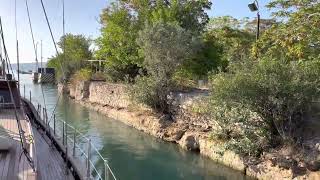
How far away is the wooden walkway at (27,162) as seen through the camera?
8531mm

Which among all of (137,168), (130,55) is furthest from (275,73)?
(130,55)

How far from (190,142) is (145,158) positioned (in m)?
2.62

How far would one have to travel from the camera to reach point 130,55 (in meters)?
37.0

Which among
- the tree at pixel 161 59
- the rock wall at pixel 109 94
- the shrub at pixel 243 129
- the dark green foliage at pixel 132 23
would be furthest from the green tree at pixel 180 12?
the shrub at pixel 243 129

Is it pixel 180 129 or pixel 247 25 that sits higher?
pixel 247 25

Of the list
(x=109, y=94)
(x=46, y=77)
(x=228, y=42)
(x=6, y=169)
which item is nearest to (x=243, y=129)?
(x=6, y=169)

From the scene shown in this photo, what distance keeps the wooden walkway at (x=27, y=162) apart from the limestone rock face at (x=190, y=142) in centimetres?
818

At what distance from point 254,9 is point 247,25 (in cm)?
2787

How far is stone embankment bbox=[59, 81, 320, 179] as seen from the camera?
15837 millimetres

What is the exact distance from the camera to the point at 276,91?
15562 mm

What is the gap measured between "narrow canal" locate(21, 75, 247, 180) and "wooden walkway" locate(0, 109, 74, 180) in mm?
1155

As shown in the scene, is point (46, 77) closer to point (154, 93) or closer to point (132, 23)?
point (132, 23)

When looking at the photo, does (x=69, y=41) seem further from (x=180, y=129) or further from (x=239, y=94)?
(x=239, y=94)

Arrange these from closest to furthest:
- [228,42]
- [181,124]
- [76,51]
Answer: [181,124] < [228,42] < [76,51]
